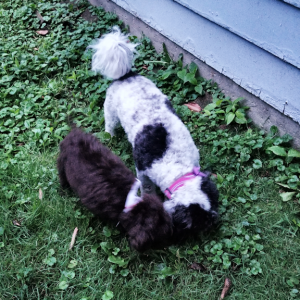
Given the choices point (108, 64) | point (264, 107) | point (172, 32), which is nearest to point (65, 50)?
point (172, 32)

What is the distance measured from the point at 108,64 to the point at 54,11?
299 centimetres

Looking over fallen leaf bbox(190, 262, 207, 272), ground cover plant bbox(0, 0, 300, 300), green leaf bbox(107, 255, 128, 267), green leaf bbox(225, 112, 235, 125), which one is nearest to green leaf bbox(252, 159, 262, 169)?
ground cover plant bbox(0, 0, 300, 300)

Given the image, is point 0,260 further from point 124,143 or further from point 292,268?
point 292,268

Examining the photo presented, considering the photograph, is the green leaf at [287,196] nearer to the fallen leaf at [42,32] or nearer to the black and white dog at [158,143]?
the black and white dog at [158,143]

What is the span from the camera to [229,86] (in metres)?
3.60

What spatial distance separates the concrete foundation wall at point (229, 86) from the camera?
316 cm

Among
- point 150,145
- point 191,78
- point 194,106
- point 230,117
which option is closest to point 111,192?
point 150,145

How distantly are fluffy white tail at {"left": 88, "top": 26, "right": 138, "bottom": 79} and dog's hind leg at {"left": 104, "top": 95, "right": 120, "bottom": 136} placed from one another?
0.28 meters

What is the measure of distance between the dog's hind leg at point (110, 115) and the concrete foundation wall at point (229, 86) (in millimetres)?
1296

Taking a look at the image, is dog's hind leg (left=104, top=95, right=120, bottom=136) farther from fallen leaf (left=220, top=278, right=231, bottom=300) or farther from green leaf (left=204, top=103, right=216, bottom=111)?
fallen leaf (left=220, top=278, right=231, bottom=300)

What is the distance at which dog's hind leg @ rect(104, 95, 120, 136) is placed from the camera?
3179 millimetres

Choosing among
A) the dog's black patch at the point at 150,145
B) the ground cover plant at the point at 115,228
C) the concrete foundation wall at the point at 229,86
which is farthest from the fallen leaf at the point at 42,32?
the dog's black patch at the point at 150,145

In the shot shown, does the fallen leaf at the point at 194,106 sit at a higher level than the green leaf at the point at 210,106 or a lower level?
lower

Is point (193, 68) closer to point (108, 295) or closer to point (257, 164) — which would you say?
point (257, 164)
